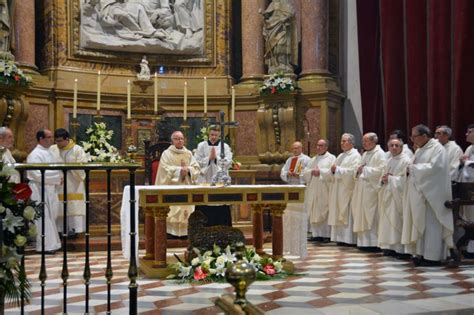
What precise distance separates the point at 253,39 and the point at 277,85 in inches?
50.0

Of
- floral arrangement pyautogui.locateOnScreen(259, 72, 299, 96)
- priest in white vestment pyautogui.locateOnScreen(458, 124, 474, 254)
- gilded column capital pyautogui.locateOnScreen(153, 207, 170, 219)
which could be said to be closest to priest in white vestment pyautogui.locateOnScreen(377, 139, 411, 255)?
priest in white vestment pyautogui.locateOnScreen(458, 124, 474, 254)

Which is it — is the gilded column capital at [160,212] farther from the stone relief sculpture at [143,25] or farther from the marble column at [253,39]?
the marble column at [253,39]

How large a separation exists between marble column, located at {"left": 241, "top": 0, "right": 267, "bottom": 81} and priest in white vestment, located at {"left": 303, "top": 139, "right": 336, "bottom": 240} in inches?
78.6

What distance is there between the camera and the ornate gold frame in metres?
10.8

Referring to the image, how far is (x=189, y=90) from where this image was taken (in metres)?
11.4

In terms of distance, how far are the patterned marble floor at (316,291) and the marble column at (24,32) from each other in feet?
12.5

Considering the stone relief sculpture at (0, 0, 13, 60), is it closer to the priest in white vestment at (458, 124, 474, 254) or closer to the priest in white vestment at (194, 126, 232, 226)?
the priest in white vestment at (194, 126, 232, 226)

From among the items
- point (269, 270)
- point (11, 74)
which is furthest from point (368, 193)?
point (11, 74)

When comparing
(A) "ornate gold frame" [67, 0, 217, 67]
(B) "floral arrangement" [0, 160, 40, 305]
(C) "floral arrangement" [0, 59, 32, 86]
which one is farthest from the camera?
(A) "ornate gold frame" [67, 0, 217, 67]

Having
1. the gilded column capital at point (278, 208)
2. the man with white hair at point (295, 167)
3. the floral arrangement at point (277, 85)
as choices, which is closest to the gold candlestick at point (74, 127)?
the floral arrangement at point (277, 85)

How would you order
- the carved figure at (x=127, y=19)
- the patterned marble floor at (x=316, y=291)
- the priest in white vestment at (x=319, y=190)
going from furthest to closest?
the carved figure at (x=127, y=19), the priest in white vestment at (x=319, y=190), the patterned marble floor at (x=316, y=291)

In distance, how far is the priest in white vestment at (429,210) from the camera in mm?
7480

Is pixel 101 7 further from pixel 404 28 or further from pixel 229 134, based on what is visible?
pixel 404 28

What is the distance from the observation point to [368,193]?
8.95 m
